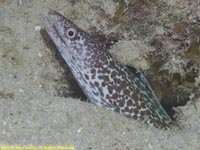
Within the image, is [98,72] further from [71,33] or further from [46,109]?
[46,109]

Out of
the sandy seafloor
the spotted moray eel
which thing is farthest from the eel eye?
the sandy seafloor

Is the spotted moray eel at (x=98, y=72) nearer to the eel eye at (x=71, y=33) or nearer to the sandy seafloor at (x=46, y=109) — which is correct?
the eel eye at (x=71, y=33)

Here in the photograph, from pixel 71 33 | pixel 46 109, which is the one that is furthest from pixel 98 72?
pixel 46 109

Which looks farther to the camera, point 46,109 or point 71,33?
point 71,33

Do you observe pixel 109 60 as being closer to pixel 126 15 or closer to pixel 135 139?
pixel 126 15

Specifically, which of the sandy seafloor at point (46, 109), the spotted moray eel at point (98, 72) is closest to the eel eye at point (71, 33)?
the spotted moray eel at point (98, 72)

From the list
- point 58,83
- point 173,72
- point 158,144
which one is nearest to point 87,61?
point 58,83

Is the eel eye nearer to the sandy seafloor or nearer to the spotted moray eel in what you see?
the spotted moray eel
